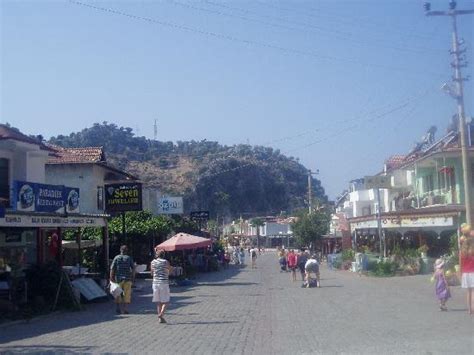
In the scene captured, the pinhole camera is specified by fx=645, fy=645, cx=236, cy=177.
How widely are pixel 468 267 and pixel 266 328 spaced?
472cm

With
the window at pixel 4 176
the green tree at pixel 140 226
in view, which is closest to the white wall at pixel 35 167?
the window at pixel 4 176

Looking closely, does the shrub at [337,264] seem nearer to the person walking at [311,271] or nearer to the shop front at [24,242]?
the person walking at [311,271]

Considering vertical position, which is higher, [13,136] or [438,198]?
[13,136]

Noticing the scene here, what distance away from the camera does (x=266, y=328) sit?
13.1 meters

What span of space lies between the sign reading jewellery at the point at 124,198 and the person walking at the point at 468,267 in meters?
15.2

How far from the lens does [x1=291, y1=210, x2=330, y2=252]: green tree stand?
2266 inches

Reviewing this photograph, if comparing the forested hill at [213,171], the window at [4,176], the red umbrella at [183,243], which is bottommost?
the red umbrella at [183,243]

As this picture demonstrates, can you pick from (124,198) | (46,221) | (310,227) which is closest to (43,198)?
(46,221)

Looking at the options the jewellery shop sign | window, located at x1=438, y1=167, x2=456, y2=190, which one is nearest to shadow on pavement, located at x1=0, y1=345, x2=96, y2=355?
Answer: the jewellery shop sign

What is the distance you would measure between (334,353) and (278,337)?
6.98ft

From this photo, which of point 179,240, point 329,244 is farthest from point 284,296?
point 329,244

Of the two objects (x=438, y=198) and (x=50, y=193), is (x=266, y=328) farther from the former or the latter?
(x=438, y=198)

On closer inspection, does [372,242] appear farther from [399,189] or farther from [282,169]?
[282,169]

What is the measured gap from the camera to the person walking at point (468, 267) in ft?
45.9
